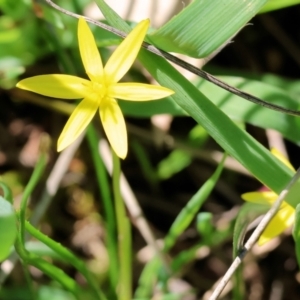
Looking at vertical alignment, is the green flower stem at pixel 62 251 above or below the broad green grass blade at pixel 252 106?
below

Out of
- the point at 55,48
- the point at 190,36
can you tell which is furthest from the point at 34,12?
the point at 190,36

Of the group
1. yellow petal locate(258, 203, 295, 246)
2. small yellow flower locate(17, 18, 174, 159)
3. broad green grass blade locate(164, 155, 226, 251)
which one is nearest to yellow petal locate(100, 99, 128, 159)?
small yellow flower locate(17, 18, 174, 159)

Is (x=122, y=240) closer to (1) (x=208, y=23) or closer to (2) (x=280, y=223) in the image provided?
(2) (x=280, y=223)

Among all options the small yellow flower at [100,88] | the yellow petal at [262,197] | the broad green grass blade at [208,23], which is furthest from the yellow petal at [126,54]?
the yellow petal at [262,197]

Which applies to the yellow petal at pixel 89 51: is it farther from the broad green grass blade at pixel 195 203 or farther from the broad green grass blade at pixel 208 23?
the broad green grass blade at pixel 195 203

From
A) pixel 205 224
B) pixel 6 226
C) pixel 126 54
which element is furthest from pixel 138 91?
pixel 205 224

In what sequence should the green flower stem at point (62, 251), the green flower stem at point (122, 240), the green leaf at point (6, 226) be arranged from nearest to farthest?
the green leaf at point (6, 226)
the green flower stem at point (62, 251)
the green flower stem at point (122, 240)
